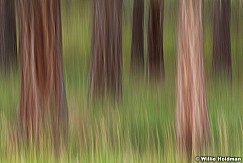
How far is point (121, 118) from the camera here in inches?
238

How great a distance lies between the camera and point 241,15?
709 cm

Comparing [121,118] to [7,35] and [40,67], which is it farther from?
[7,35]

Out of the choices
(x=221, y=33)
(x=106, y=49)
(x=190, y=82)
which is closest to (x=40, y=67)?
(x=106, y=49)

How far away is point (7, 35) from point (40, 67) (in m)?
1.10

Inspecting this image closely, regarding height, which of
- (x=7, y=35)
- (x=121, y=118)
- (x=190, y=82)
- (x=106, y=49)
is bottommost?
(x=121, y=118)

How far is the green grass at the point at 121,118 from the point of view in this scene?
5.77 meters

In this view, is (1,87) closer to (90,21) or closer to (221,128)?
(90,21)

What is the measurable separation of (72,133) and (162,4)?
216cm

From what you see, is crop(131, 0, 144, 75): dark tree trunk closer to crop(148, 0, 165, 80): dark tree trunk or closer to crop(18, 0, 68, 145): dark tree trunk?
crop(148, 0, 165, 80): dark tree trunk

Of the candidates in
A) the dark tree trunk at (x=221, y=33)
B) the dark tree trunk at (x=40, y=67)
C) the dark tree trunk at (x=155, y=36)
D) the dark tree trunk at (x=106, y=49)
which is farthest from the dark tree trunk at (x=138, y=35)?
the dark tree trunk at (x=40, y=67)

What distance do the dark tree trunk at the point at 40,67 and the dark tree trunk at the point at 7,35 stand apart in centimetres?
48

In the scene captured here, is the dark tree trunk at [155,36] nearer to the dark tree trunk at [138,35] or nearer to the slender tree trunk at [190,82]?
the dark tree trunk at [138,35]

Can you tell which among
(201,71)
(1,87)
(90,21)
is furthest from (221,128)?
(1,87)

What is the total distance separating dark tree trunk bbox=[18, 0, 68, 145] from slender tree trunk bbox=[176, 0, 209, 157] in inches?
42.0
